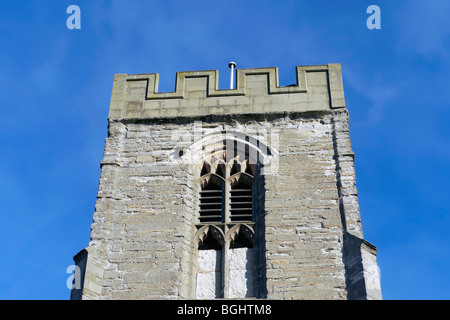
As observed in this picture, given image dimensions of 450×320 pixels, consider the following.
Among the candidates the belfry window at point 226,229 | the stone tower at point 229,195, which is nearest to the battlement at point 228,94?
the stone tower at point 229,195

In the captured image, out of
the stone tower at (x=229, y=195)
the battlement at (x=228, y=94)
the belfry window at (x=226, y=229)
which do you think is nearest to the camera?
the stone tower at (x=229, y=195)

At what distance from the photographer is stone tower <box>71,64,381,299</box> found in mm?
11930

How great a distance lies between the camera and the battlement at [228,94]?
47.3 feet

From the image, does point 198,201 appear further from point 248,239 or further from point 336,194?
point 336,194

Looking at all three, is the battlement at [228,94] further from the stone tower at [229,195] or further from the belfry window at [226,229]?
the belfry window at [226,229]

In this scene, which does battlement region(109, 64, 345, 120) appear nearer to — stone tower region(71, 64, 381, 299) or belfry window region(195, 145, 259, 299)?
stone tower region(71, 64, 381, 299)

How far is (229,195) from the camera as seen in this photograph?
44.1ft

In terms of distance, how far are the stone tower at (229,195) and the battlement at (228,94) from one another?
0.02 meters

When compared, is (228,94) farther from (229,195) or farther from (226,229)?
(226,229)

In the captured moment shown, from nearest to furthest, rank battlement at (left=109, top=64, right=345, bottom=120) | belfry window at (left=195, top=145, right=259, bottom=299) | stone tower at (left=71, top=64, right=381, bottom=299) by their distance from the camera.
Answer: stone tower at (left=71, top=64, right=381, bottom=299)
belfry window at (left=195, top=145, right=259, bottom=299)
battlement at (left=109, top=64, right=345, bottom=120)

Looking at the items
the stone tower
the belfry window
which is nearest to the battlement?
the stone tower

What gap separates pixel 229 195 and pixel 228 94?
2.17 meters

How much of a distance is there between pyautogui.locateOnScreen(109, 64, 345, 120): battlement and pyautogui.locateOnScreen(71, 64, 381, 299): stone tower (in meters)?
0.02

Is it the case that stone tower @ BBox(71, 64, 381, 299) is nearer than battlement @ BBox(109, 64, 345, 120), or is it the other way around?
stone tower @ BBox(71, 64, 381, 299)
